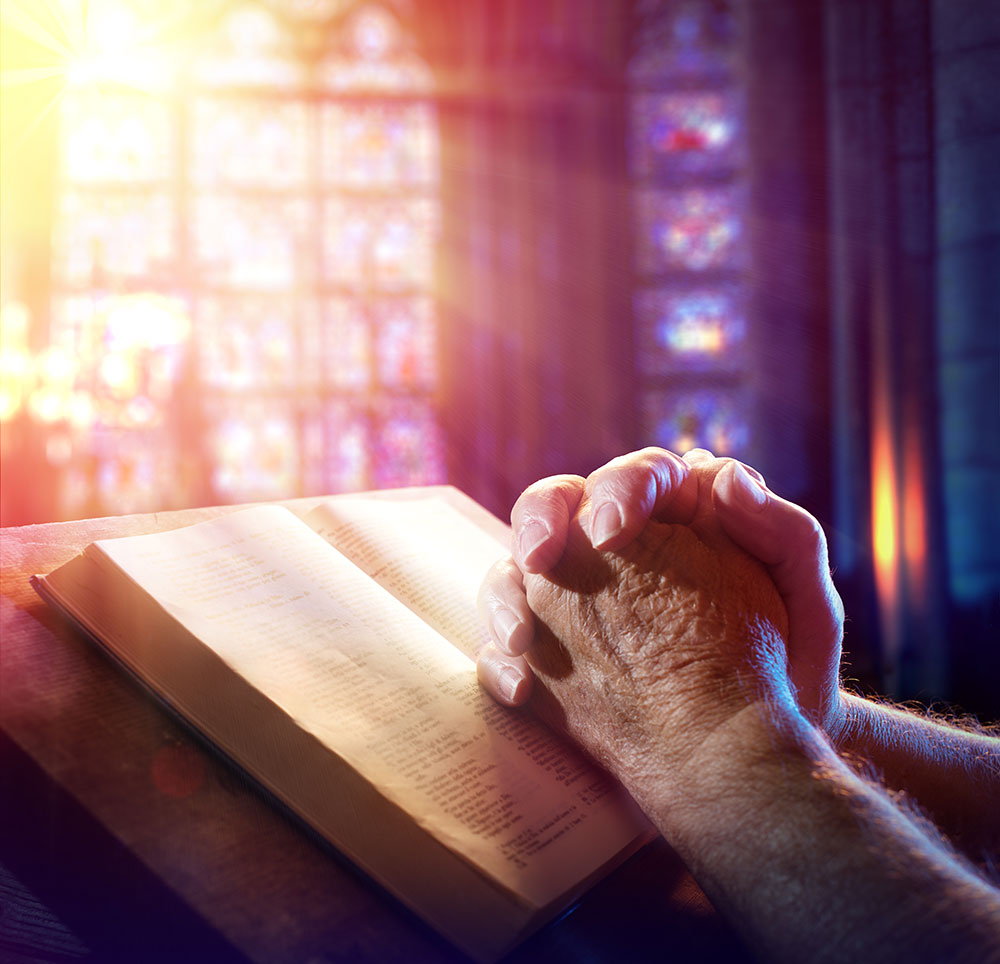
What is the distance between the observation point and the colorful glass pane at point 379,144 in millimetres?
5375

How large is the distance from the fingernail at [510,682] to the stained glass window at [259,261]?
4.71 metres

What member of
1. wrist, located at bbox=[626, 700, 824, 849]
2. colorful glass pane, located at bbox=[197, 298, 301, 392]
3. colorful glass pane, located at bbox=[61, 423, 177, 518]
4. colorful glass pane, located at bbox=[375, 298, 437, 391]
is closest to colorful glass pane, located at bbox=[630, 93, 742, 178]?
colorful glass pane, located at bbox=[375, 298, 437, 391]

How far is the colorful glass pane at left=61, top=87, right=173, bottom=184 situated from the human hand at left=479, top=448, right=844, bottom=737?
5606 millimetres

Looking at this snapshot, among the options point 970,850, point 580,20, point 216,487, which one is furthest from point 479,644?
point 580,20

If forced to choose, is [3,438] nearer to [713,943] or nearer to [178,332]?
[178,332]

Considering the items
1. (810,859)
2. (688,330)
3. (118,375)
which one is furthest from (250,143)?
(810,859)

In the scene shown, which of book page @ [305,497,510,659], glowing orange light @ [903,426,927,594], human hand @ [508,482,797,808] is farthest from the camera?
glowing orange light @ [903,426,927,594]

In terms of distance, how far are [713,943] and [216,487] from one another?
16.4 feet

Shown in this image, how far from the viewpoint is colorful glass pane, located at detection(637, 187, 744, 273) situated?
5.24 m

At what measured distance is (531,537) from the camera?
47 cm

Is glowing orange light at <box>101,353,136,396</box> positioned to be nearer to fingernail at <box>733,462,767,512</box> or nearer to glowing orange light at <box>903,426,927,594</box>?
glowing orange light at <box>903,426,927,594</box>

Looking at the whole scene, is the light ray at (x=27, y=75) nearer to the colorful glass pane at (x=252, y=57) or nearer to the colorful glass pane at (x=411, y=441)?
the colorful glass pane at (x=252, y=57)

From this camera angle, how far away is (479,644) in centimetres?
60

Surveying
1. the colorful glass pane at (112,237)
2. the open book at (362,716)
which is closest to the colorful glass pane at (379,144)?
the colorful glass pane at (112,237)
